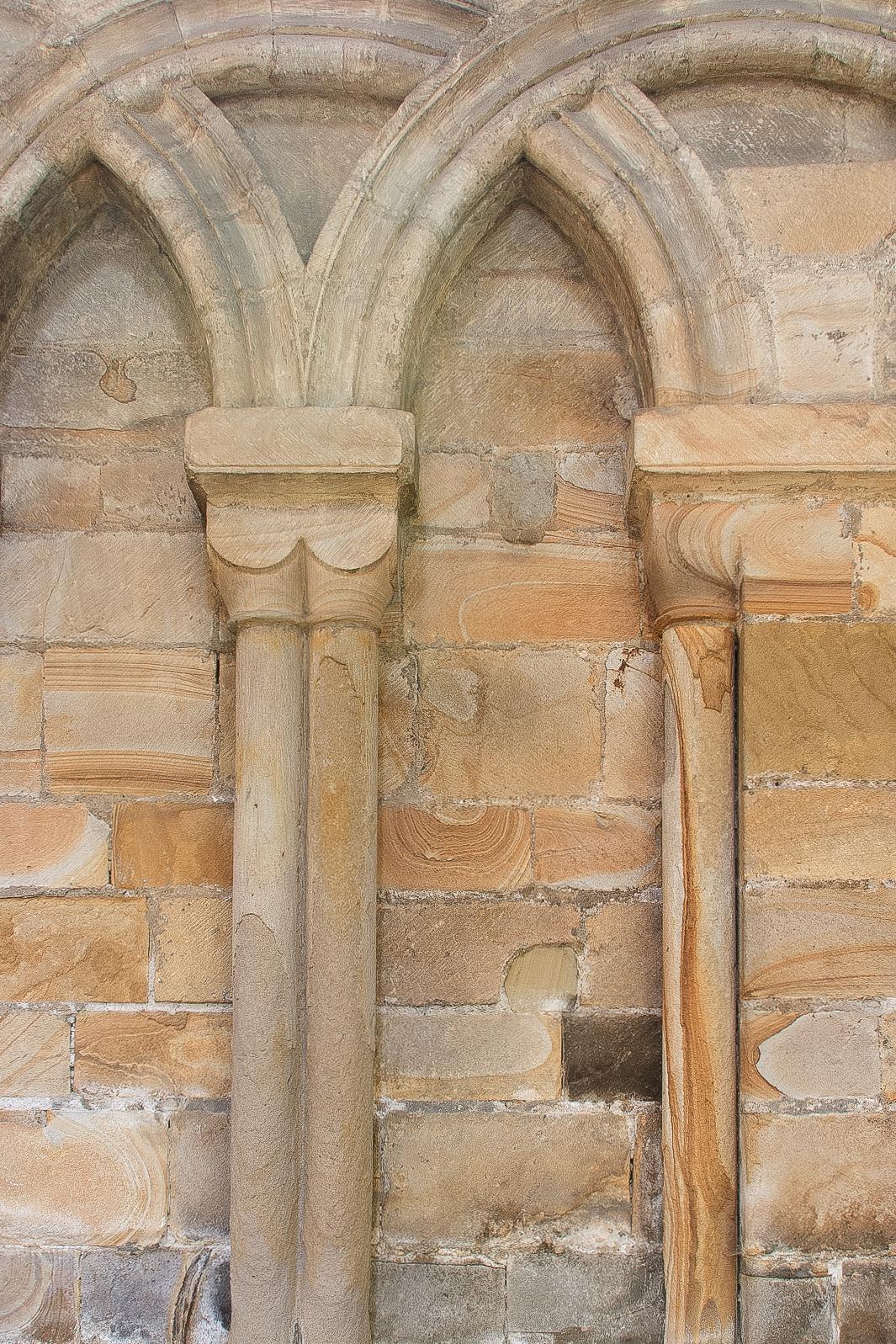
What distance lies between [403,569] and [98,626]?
741 mm

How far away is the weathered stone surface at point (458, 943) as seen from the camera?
2.15 metres

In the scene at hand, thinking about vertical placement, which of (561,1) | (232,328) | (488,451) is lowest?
(488,451)

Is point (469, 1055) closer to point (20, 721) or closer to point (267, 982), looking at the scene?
point (267, 982)

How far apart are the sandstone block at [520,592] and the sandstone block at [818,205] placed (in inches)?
30.0

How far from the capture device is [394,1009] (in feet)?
7.04

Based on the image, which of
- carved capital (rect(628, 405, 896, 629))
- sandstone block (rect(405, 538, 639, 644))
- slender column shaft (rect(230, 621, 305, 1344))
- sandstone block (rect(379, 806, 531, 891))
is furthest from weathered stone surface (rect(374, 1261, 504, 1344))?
carved capital (rect(628, 405, 896, 629))

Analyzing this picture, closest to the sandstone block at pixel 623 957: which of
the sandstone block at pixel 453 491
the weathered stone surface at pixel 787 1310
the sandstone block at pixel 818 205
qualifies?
the weathered stone surface at pixel 787 1310

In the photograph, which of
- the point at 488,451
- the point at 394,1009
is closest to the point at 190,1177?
the point at 394,1009

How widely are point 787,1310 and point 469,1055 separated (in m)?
0.78

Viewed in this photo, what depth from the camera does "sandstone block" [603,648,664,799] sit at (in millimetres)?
2189

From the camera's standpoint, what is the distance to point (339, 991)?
1.96m

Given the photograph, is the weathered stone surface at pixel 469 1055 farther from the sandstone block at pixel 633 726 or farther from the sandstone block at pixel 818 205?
the sandstone block at pixel 818 205

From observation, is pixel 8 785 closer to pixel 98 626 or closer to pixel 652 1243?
pixel 98 626

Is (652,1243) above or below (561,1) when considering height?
below
